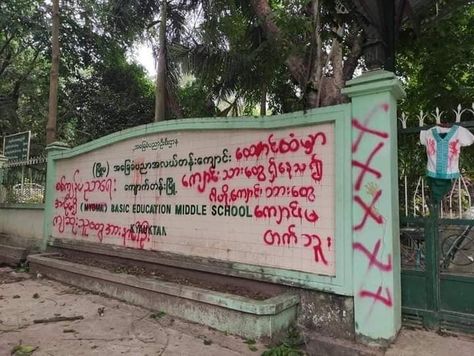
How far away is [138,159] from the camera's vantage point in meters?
6.44

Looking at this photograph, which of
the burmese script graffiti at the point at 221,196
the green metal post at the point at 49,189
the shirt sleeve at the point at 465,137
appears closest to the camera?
the shirt sleeve at the point at 465,137

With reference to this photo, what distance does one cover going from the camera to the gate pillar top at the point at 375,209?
12.4ft

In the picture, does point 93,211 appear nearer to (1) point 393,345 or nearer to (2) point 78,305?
(2) point 78,305

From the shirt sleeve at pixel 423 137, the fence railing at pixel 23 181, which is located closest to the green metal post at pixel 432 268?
the shirt sleeve at pixel 423 137

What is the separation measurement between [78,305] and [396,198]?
4054 mm

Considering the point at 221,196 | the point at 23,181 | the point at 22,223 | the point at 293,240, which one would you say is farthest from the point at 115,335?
the point at 23,181

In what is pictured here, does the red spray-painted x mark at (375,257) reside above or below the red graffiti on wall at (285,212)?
below

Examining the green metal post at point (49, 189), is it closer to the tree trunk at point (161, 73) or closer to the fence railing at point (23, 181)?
the fence railing at point (23, 181)

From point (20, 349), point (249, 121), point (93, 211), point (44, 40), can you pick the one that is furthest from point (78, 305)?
point (44, 40)

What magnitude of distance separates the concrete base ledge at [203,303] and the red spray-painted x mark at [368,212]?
1.04 m

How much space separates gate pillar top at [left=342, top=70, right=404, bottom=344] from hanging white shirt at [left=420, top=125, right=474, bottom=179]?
344 mm

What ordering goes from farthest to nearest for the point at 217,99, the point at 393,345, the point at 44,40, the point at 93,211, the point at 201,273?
1. the point at 44,40
2. the point at 217,99
3. the point at 93,211
4. the point at 201,273
5. the point at 393,345

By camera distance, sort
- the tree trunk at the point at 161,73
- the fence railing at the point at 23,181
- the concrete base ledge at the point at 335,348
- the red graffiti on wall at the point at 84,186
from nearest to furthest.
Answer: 1. the concrete base ledge at the point at 335,348
2. the red graffiti on wall at the point at 84,186
3. the fence railing at the point at 23,181
4. the tree trunk at the point at 161,73

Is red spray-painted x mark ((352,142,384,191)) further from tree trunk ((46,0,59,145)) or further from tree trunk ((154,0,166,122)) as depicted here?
tree trunk ((46,0,59,145))
